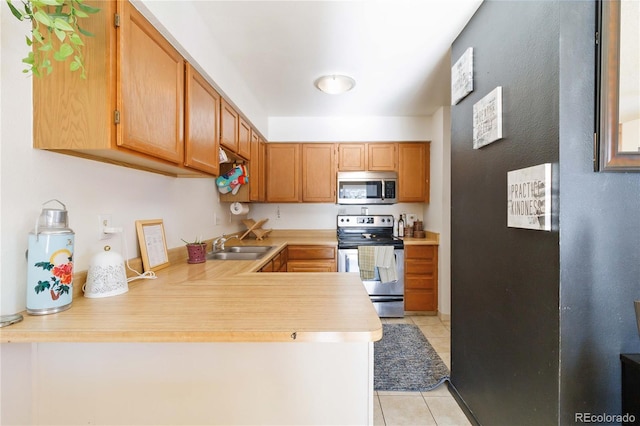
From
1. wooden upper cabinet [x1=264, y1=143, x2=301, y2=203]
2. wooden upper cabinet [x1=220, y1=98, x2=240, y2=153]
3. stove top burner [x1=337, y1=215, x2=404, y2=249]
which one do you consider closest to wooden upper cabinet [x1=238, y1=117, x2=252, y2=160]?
wooden upper cabinet [x1=220, y1=98, x2=240, y2=153]

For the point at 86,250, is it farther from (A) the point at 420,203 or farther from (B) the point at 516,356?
(A) the point at 420,203

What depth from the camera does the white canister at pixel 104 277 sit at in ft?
Result: 3.47

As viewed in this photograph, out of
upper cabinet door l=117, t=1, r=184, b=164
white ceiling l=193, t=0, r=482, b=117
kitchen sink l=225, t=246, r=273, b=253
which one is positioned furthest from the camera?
kitchen sink l=225, t=246, r=273, b=253

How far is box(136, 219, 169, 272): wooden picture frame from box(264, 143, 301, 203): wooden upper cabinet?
70.2 inches

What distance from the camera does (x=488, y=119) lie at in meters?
1.35

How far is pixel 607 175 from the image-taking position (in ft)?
3.14

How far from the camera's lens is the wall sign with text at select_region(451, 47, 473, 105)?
1537 mm

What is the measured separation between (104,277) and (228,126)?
4.45ft

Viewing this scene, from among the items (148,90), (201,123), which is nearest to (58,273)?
(148,90)

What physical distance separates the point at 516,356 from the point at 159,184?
7.08 feet

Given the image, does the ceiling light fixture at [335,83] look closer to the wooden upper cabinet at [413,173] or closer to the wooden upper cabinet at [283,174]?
the wooden upper cabinet at [283,174]

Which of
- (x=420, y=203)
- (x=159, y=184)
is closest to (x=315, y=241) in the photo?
(x=420, y=203)

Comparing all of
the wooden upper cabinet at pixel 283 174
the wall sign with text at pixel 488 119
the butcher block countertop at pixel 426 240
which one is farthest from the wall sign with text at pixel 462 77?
the wooden upper cabinet at pixel 283 174

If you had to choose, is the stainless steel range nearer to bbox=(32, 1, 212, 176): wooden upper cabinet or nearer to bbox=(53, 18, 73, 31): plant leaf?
bbox=(32, 1, 212, 176): wooden upper cabinet
